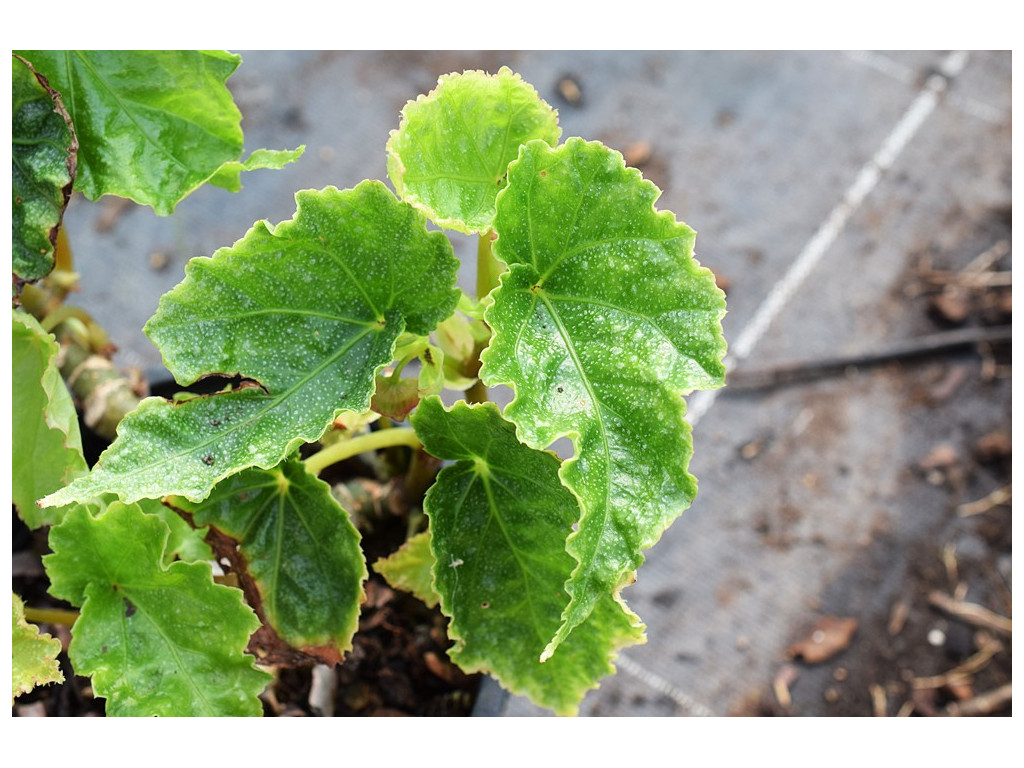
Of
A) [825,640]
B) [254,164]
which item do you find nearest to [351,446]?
[254,164]

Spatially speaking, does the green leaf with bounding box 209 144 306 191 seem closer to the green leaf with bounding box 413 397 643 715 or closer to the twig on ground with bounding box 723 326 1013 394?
the green leaf with bounding box 413 397 643 715

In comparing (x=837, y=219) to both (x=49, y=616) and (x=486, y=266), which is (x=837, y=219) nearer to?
(x=486, y=266)

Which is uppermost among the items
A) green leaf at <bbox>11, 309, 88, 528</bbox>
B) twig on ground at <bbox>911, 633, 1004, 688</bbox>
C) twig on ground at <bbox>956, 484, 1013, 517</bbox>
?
green leaf at <bbox>11, 309, 88, 528</bbox>

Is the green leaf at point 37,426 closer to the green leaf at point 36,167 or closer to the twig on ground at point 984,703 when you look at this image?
the green leaf at point 36,167

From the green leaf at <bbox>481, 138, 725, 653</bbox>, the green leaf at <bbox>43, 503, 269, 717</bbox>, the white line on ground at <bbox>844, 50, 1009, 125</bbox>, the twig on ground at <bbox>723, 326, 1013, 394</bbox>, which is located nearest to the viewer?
the green leaf at <bbox>481, 138, 725, 653</bbox>

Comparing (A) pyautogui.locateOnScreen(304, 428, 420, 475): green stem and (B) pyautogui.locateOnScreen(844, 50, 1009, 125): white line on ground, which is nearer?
(A) pyautogui.locateOnScreen(304, 428, 420, 475): green stem

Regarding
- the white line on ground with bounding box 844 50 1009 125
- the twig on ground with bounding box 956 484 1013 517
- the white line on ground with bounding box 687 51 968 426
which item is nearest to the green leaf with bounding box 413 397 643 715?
the white line on ground with bounding box 687 51 968 426

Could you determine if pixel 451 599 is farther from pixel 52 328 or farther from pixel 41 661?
pixel 52 328
